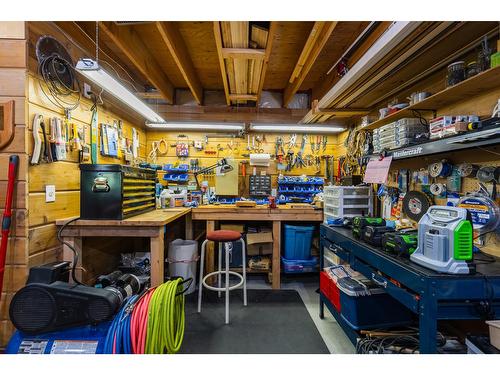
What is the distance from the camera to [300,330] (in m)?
2.22

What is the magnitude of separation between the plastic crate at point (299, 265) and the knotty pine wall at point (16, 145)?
2.67 m

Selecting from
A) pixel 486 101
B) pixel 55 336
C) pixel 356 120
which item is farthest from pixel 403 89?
pixel 55 336

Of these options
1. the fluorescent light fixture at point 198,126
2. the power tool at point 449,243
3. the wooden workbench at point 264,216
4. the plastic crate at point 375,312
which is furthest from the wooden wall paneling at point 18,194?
the power tool at point 449,243

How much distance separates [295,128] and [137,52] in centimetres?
255

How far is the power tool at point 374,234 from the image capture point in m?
1.68

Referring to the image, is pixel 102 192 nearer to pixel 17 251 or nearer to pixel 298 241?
pixel 17 251

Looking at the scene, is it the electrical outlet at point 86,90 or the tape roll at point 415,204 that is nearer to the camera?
the tape roll at point 415,204

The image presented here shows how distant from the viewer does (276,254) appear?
10.2ft

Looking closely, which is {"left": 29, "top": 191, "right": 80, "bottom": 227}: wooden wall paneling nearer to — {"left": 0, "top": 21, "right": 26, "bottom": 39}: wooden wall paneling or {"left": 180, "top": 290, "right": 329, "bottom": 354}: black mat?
{"left": 0, "top": 21, "right": 26, "bottom": 39}: wooden wall paneling

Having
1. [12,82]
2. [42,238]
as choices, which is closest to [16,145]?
[12,82]

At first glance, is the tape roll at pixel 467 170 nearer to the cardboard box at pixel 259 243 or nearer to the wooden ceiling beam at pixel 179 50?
the cardboard box at pixel 259 243

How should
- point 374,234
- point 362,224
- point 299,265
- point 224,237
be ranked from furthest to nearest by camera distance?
point 299,265, point 224,237, point 362,224, point 374,234

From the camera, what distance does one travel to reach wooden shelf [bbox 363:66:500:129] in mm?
1450

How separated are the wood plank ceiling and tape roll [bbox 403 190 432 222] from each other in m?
1.59
